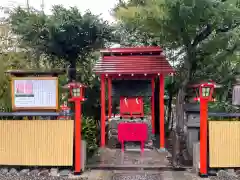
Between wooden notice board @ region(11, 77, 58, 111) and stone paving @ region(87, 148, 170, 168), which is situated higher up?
wooden notice board @ region(11, 77, 58, 111)

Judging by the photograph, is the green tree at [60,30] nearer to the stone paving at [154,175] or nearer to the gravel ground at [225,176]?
the stone paving at [154,175]

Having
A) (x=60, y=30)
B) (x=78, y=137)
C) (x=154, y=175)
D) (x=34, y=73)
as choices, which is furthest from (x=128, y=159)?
(x=60, y=30)

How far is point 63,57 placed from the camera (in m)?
12.5

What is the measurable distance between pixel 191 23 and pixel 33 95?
497cm

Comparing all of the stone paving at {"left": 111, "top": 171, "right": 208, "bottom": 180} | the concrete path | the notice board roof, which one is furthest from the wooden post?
the notice board roof

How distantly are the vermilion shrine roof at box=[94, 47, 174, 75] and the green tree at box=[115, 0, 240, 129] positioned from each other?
106 cm

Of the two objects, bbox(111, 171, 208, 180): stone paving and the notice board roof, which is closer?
bbox(111, 171, 208, 180): stone paving

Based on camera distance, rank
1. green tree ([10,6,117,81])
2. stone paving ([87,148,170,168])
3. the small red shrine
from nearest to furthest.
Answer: stone paving ([87,148,170,168])
the small red shrine
green tree ([10,6,117,81])

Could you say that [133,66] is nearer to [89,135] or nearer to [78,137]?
[89,135]

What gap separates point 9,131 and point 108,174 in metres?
2.99

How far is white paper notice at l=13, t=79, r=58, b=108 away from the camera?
8312mm

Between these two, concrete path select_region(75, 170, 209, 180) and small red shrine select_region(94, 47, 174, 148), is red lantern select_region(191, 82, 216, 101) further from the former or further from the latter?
small red shrine select_region(94, 47, 174, 148)

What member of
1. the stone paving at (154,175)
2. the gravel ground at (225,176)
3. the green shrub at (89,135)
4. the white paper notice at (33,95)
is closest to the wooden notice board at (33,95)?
the white paper notice at (33,95)

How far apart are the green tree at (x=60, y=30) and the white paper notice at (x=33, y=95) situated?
10.9ft
